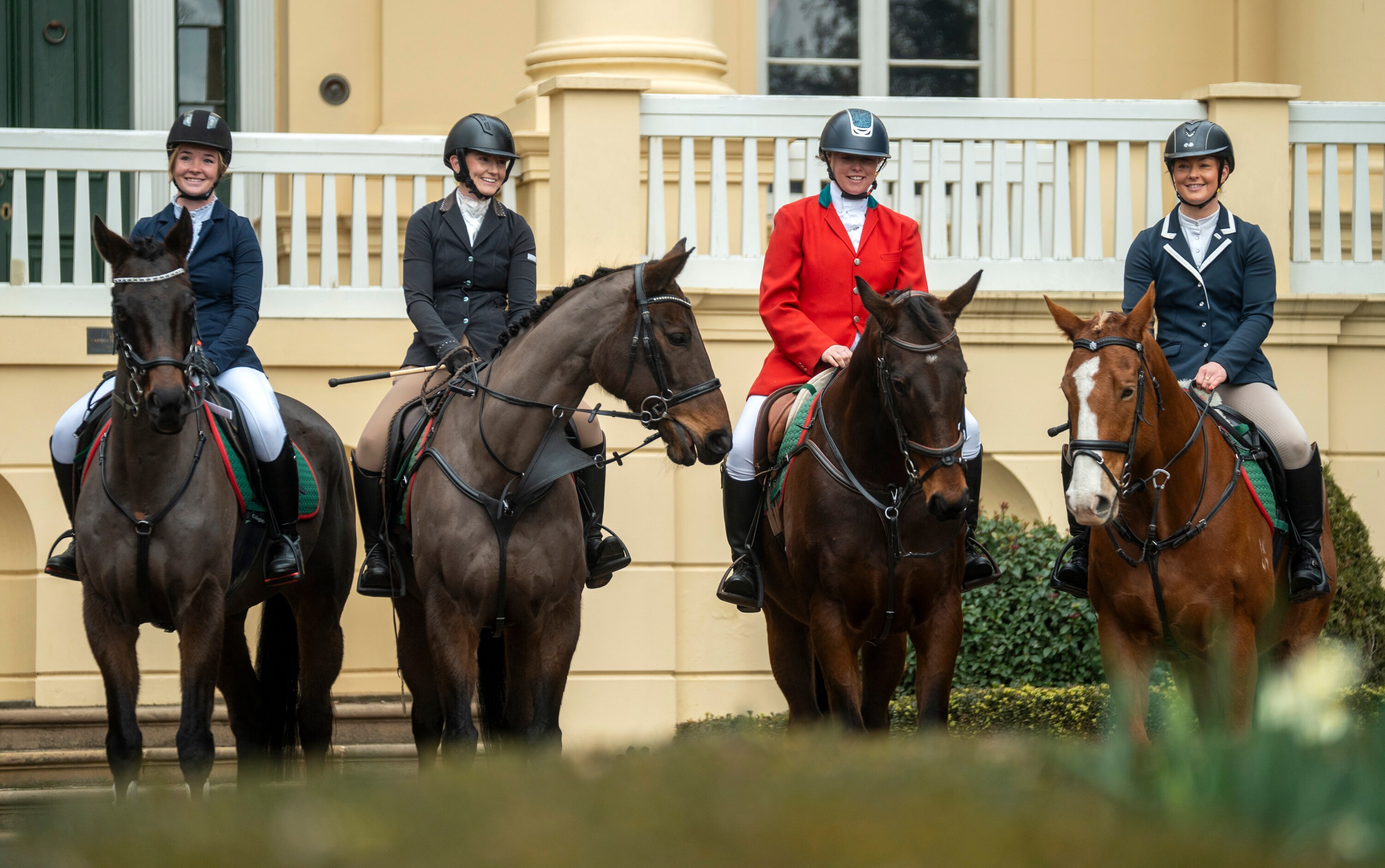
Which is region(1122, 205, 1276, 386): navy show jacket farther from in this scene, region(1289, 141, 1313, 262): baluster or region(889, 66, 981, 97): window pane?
region(889, 66, 981, 97): window pane

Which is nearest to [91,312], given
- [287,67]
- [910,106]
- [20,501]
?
[20,501]

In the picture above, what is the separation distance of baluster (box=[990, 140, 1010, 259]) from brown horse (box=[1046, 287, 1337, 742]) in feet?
11.3

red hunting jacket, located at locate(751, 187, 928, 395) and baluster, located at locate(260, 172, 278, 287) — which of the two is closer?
red hunting jacket, located at locate(751, 187, 928, 395)

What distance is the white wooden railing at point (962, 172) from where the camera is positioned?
9.67 meters

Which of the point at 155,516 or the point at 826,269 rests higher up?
the point at 826,269

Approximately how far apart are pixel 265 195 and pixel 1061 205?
16.2 feet

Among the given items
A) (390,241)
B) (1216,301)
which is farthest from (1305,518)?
(390,241)

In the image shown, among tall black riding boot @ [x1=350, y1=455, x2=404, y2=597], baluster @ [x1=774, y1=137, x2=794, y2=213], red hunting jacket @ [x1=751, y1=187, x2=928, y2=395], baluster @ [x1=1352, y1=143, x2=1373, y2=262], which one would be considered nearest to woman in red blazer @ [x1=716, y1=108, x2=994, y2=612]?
red hunting jacket @ [x1=751, y1=187, x2=928, y2=395]

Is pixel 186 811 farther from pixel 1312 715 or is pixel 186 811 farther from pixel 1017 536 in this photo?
pixel 1017 536

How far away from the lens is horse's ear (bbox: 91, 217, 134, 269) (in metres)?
5.91

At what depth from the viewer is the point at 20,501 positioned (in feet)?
31.1

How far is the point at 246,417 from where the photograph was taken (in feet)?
22.5

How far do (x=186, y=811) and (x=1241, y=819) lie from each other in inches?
68.2

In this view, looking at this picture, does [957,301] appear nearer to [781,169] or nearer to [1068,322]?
[1068,322]
